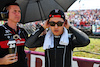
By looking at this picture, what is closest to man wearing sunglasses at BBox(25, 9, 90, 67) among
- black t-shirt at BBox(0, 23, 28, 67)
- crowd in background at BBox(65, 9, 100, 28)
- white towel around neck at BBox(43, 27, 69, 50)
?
white towel around neck at BBox(43, 27, 69, 50)

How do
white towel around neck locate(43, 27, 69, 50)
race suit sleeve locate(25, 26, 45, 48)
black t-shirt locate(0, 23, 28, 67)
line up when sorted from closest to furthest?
1. white towel around neck locate(43, 27, 69, 50)
2. race suit sleeve locate(25, 26, 45, 48)
3. black t-shirt locate(0, 23, 28, 67)

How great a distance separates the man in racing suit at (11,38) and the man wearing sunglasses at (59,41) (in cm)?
33

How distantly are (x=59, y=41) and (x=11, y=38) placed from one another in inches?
33.9

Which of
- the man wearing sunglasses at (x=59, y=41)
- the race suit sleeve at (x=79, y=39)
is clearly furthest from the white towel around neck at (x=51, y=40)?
the race suit sleeve at (x=79, y=39)

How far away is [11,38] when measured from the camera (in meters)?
2.01

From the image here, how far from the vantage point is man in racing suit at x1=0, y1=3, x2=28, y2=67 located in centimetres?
193

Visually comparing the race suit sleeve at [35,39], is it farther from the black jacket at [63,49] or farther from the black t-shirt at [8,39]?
the black t-shirt at [8,39]

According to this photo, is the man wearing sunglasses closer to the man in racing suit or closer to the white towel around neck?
the white towel around neck

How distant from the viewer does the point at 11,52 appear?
185cm

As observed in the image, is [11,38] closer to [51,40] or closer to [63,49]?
[51,40]

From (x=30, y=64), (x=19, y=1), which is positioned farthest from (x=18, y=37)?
(x=30, y=64)

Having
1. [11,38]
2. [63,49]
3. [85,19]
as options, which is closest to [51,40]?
[63,49]

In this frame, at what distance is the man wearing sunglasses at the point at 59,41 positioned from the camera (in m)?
1.73

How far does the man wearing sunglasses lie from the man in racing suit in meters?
0.33
